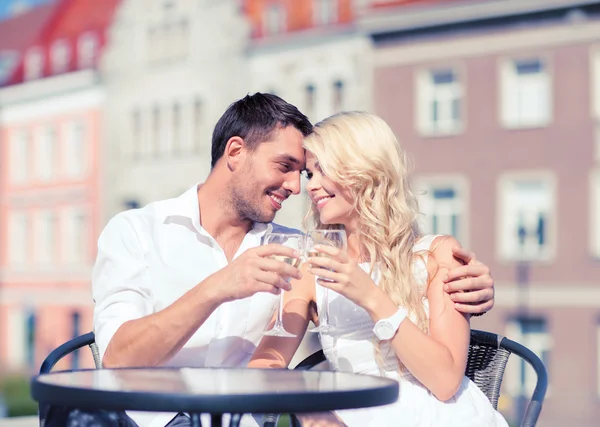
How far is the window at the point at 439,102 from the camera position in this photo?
22.3m

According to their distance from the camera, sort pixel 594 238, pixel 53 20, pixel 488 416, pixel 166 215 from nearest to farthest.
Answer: pixel 488 416
pixel 166 215
pixel 594 238
pixel 53 20

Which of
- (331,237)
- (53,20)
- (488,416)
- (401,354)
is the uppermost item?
(53,20)

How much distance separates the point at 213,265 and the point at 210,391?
1.22 m

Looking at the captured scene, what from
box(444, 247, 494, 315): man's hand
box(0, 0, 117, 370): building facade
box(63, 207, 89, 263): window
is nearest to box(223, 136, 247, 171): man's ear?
box(444, 247, 494, 315): man's hand

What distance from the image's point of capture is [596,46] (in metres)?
20.7

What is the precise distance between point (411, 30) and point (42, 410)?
20.7 m

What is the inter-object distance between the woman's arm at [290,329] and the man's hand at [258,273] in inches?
21.1

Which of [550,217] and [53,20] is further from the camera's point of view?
[53,20]

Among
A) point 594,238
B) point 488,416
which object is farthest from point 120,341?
point 594,238

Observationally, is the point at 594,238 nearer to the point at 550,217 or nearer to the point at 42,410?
the point at 550,217

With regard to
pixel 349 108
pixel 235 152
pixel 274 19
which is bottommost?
pixel 235 152

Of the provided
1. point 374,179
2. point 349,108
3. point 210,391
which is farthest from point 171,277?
point 349,108

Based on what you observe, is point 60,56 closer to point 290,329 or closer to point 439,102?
point 439,102

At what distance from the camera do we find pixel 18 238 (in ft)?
120
